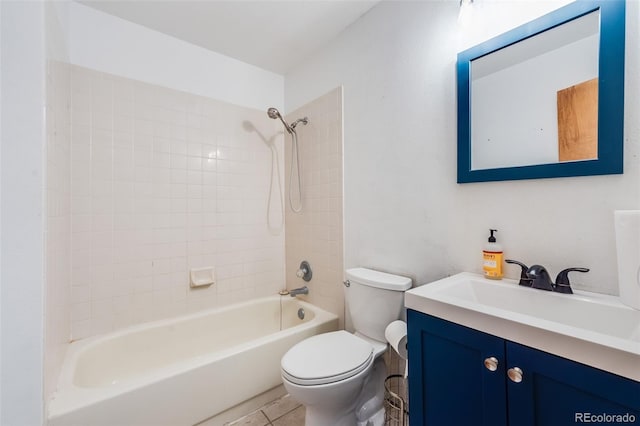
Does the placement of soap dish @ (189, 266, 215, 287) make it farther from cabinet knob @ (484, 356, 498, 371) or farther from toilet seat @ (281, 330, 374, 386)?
cabinet knob @ (484, 356, 498, 371)

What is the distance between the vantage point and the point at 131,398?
1.20 metres

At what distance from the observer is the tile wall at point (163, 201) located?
1.63 m

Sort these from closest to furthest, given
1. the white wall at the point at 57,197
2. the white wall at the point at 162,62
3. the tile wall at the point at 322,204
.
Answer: the white wall at the point at 57,197 < the white wall at the point at 162,62 < the tile wall at the point at 322,204

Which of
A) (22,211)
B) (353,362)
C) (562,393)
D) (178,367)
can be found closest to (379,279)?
(353,362)

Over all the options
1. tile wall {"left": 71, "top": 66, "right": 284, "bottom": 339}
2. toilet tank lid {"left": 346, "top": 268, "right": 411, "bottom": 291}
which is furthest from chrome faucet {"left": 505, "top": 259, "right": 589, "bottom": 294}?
tile wall {"left": 71, "top": 66, "right": 284, "bottom": 339}

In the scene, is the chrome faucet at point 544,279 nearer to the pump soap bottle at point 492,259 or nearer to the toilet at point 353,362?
the pump soap bottle at point 492,259

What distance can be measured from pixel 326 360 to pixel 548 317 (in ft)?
2.87

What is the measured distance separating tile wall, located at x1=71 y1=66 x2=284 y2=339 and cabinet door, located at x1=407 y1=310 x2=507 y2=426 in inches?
61.8

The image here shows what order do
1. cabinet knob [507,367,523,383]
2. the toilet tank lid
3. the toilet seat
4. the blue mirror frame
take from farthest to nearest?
the toilet tank lid → the toilet seat → the blue mirror frame → cabinet knob [507,367,523,383]

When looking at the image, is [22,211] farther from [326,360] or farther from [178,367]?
[326,360]

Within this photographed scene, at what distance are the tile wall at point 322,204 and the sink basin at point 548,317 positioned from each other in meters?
0.93

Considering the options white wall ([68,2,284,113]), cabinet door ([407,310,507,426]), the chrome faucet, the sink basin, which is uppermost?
white wall ([68,2,284,113])
